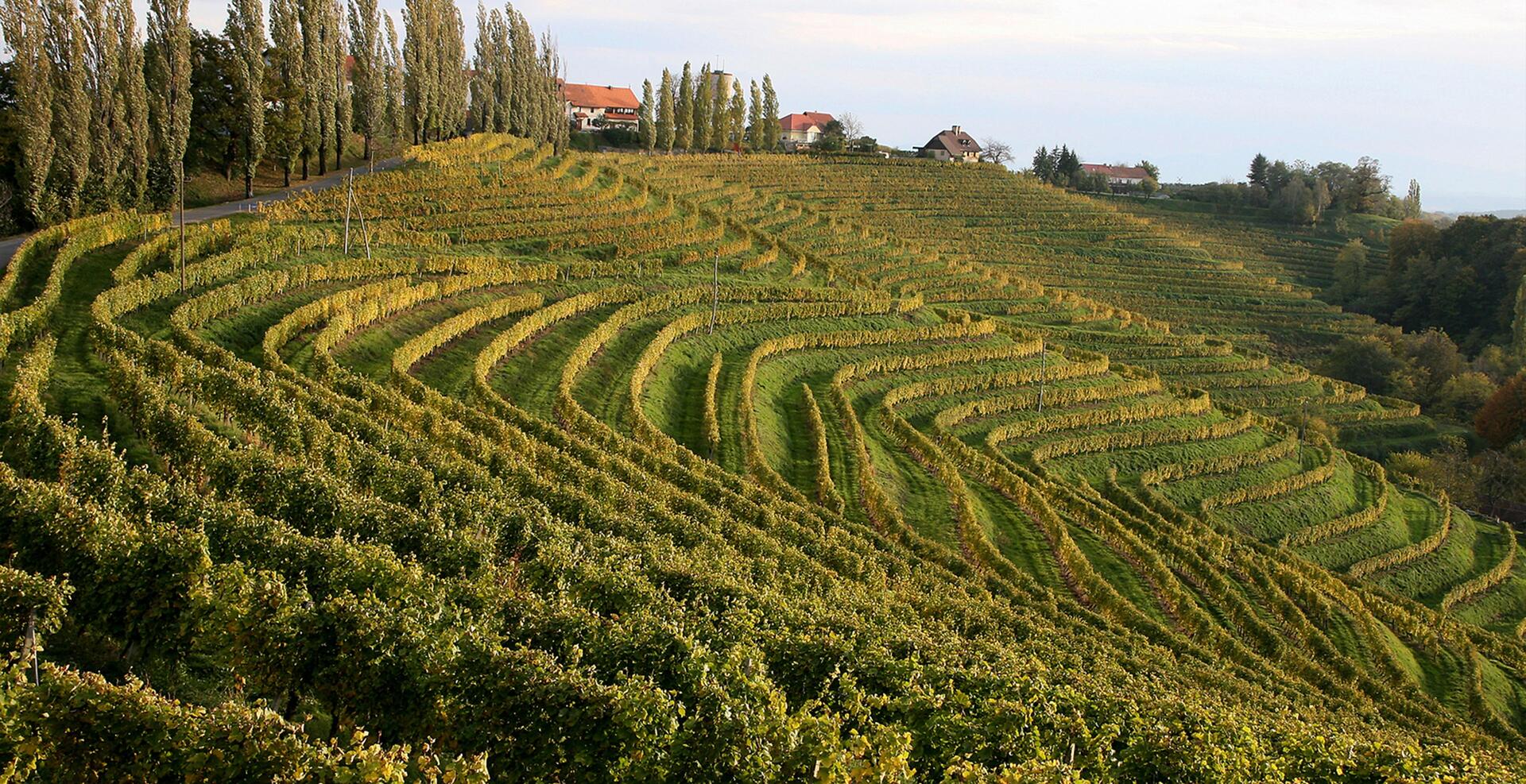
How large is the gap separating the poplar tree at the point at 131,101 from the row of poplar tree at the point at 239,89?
6cm

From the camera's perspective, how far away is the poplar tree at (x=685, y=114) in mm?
117125

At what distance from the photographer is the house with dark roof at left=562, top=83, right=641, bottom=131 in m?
145

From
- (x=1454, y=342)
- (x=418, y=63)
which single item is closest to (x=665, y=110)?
(x=418, y=63)

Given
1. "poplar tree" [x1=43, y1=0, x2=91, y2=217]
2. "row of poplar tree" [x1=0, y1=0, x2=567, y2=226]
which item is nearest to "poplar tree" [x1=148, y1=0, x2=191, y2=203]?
"row of poplar tree" [x1=0, y1=0, x2=567, y2=226]

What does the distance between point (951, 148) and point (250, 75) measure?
10745cm

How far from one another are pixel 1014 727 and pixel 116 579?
13.0m

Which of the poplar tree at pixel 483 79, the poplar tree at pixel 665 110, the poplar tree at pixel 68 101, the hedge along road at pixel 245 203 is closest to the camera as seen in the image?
the hedge along road at pixel 245 203

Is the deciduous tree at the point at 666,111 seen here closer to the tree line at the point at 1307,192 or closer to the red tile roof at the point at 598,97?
the red tile roof at the point at 598,97

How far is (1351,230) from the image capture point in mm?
130500

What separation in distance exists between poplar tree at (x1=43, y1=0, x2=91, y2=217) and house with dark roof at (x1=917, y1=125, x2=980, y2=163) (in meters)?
112

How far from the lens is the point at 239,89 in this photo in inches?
2319

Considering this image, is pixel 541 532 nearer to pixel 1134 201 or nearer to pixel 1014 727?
pixel 1014 727

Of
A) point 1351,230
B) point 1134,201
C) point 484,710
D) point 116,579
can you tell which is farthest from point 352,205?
point 1351,230

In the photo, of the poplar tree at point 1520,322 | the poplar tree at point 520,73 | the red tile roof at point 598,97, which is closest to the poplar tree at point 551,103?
the poplar tree at point 520,73
